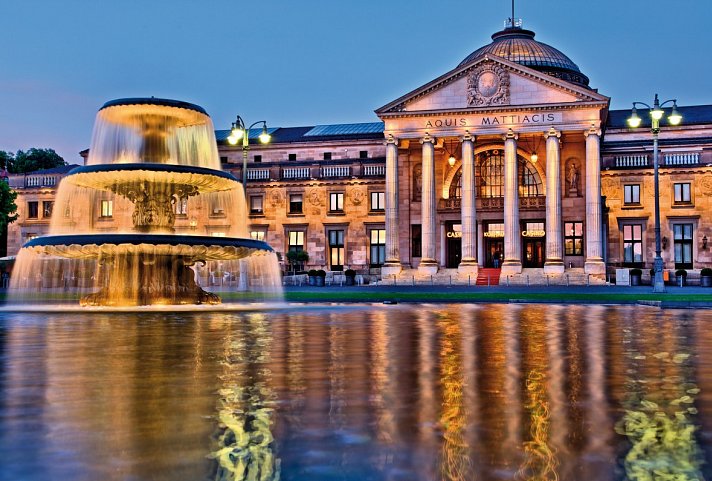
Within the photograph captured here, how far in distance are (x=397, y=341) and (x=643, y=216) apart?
57.0 m

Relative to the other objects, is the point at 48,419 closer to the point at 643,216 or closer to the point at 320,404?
the point at 320,404

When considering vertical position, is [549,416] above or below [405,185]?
below

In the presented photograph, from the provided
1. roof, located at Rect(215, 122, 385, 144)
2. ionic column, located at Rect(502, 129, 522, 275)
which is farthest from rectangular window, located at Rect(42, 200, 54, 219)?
ionic column, located at Rect(502, 129, 522, 275)

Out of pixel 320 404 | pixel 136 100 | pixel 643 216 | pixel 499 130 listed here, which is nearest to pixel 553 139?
pixel 499 130

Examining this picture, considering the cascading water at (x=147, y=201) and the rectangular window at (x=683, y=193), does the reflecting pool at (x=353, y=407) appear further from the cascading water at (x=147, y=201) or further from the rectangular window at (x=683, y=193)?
the rectangular window at (x=683, y=193)

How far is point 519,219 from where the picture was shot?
6750cm

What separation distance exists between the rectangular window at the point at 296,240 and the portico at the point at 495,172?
34.4ft

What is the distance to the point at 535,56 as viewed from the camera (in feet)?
264

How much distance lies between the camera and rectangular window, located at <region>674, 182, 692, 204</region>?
67.1 meters

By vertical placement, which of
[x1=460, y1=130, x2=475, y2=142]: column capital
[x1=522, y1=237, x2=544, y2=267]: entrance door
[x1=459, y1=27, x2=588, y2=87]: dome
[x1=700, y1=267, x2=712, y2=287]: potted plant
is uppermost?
[x1=459, y1=27, x2=588, y2=87]: dome

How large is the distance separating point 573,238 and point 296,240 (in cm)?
2542

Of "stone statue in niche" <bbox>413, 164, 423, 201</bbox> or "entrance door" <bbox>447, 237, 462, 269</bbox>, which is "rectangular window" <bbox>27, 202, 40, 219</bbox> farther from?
"entrance door" <bbox>447, 237, 462, 269</bbox>

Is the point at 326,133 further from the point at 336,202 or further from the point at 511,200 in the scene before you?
the point at 511,200

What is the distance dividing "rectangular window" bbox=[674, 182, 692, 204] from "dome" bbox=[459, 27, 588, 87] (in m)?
18.0
